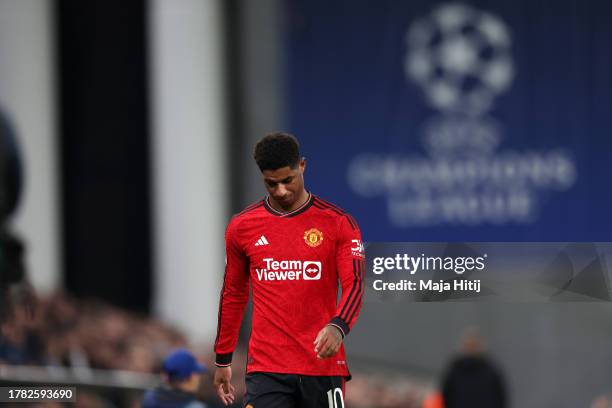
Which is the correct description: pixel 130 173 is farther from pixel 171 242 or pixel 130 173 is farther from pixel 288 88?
pixel 288 88

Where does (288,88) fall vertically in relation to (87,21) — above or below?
below

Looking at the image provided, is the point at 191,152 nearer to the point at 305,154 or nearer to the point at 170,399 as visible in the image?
the point at 305,154

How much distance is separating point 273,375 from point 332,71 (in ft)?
29.2

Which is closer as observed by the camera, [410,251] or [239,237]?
[239,237]

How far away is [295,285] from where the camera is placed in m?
5.76

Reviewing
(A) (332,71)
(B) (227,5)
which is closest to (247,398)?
(A) (332,71)

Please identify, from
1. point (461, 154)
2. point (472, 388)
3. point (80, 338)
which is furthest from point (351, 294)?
point (461, 154)

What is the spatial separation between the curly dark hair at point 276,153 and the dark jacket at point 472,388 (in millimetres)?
5493

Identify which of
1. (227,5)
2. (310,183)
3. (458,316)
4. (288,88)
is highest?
(227,5)

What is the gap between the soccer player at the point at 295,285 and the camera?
226 inches

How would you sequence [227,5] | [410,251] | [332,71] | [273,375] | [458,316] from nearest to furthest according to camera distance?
[273,375], [410,251], [458,316], [332,71], [227,5]

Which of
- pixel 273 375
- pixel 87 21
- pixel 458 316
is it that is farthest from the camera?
pixel 87 21

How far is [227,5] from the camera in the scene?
1628 centimetres

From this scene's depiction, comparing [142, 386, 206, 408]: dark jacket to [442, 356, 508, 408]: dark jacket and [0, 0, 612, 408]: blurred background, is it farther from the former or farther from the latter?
[442, 356, 508, 408]: dark jacket
